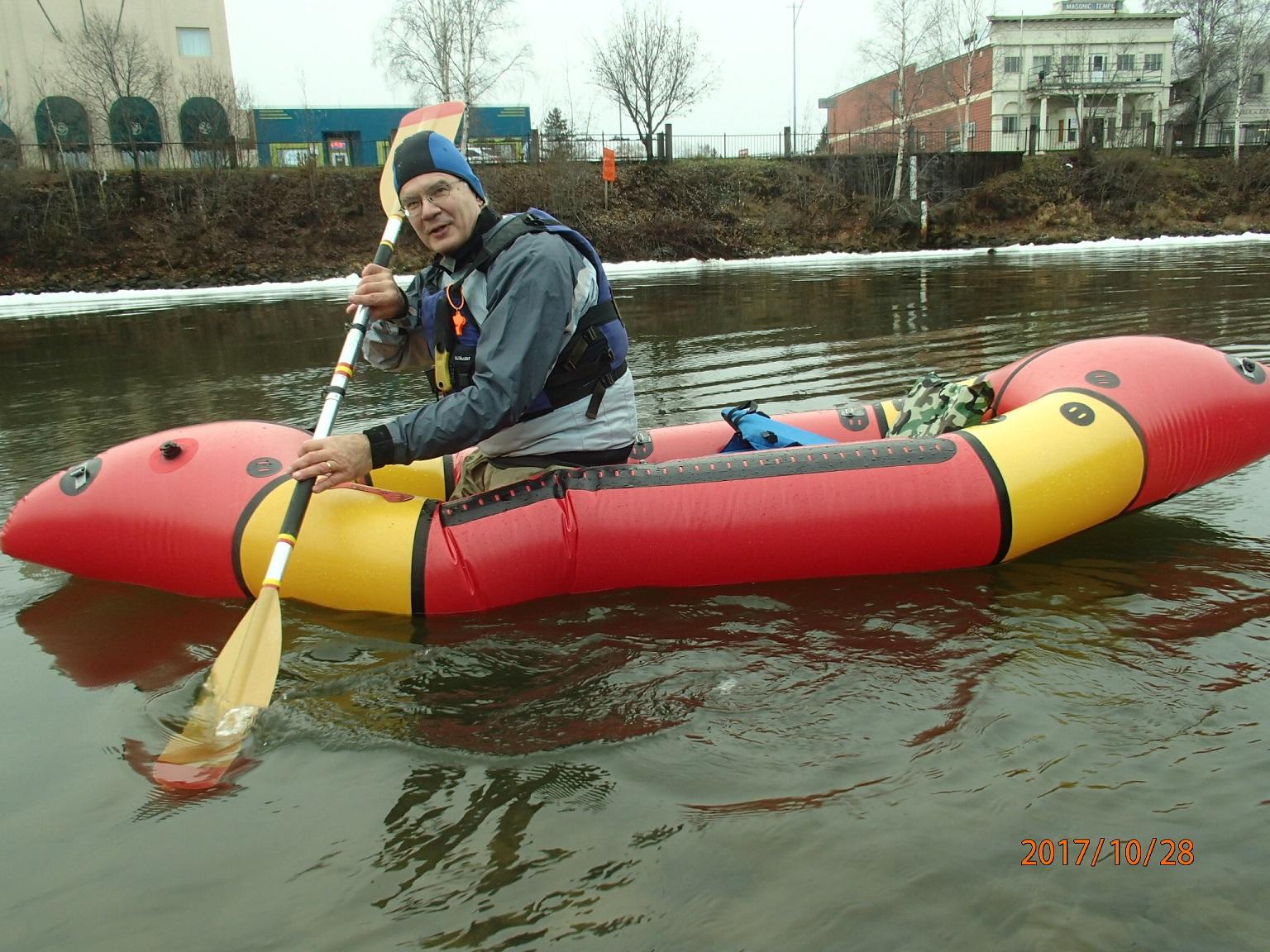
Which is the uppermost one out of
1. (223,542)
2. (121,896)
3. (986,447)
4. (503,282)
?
(503,282)

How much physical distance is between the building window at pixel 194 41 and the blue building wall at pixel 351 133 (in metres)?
3.91

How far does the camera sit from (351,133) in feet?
110

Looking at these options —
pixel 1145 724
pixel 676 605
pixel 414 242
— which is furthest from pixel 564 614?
pixel 414 242

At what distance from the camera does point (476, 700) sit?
2.92 m

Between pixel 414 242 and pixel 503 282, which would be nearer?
pixel 503 282

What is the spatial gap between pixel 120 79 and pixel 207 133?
125 inches

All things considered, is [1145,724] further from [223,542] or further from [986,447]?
[223,542]

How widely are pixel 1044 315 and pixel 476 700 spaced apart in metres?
9.70

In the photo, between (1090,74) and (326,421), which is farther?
(1090,74)

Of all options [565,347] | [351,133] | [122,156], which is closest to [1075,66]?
[351,133]
